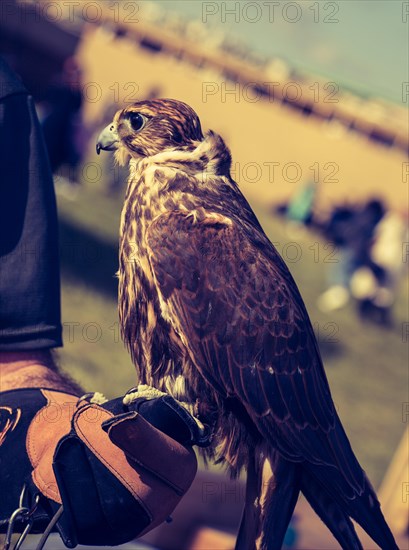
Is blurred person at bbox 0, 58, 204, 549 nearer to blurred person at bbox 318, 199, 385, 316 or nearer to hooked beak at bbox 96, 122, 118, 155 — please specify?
hooked beak at bbox 96, 122, 118, 155

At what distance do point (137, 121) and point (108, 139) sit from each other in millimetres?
107

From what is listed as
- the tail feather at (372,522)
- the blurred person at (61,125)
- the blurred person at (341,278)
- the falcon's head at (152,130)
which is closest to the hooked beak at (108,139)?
the falcon's head at (152,130)

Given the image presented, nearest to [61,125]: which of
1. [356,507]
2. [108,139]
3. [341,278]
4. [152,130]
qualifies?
[341,278]

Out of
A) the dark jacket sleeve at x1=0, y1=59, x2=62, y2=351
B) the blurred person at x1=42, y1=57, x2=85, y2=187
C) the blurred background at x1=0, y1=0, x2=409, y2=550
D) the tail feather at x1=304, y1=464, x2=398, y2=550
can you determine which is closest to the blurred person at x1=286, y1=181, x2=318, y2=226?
the blurred background at x1=0, y1=0, x2=409, y2=550

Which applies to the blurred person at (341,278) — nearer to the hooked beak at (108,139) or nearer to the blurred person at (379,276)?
the blurred person at (379,276)

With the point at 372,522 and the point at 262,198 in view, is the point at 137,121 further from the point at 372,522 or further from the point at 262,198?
the point at 262,198

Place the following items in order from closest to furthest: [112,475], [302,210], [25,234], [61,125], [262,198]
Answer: [112,475], [25,234], [61,125], [302,210], [262,198]

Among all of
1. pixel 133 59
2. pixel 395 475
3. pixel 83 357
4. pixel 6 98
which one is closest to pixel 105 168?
pixel 83 357

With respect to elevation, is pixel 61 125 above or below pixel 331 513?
below

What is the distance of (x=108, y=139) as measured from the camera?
2393 mm

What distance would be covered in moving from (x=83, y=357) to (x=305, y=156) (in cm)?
3027

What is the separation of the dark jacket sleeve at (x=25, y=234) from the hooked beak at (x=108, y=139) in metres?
0.40

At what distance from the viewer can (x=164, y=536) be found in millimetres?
3920

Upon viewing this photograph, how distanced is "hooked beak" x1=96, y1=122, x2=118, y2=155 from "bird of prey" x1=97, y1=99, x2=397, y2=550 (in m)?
0.19
